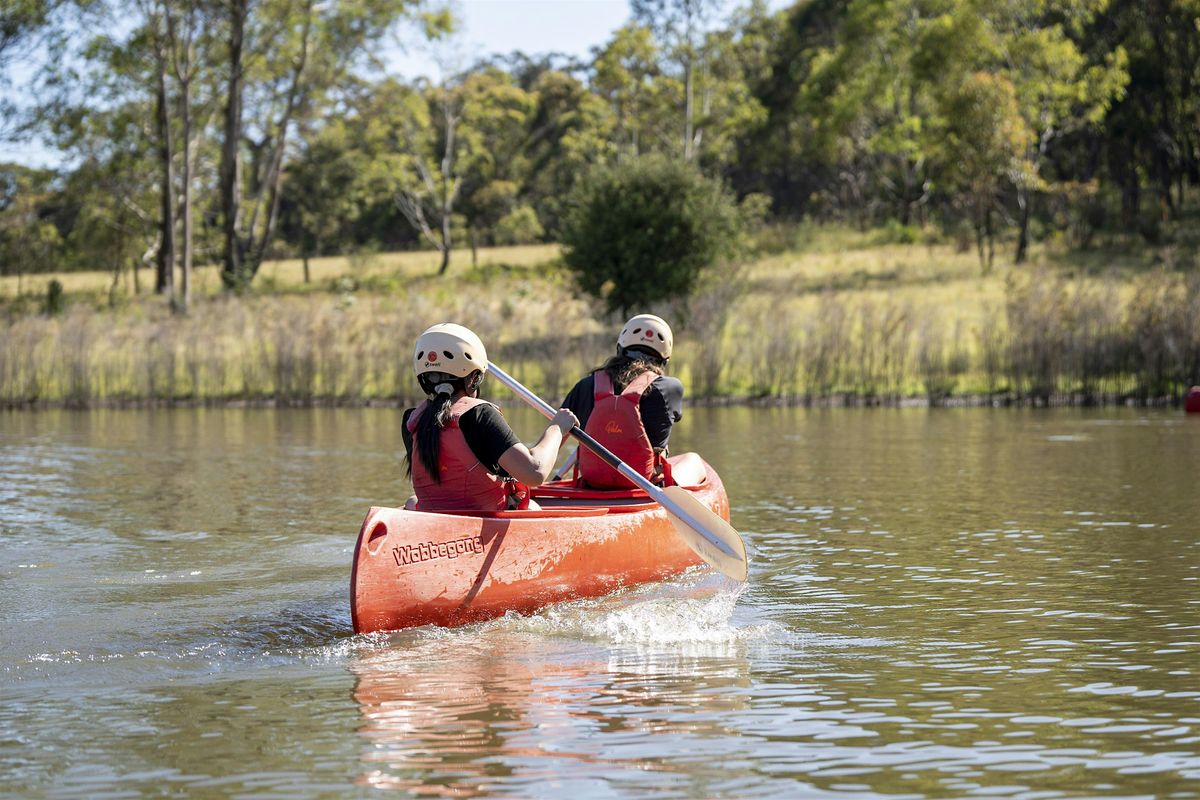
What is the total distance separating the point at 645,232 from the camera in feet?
105

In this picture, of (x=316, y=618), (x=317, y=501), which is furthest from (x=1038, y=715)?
(x=317, y=501)

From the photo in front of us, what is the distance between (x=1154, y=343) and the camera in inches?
930

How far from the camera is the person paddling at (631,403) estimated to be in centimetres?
938

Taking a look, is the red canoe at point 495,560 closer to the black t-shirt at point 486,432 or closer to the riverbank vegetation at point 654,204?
the black t-shirt at point 486,432

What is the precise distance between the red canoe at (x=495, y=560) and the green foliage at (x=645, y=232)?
2278cm

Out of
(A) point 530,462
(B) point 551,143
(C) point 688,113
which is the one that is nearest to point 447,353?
(A) point 530,462

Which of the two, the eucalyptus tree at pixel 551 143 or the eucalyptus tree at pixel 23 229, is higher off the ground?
the eucalyptus tree at pixel 551 143

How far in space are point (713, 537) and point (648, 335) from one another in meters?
1.48

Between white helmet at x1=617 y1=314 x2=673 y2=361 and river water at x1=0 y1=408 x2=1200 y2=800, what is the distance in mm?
1408

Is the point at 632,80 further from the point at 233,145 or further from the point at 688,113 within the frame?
the point at 233,145

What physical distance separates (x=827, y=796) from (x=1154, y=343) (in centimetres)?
2052

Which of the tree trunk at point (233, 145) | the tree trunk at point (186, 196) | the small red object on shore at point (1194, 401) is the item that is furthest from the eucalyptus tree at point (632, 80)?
the small red object on shore at point (1194, 401)

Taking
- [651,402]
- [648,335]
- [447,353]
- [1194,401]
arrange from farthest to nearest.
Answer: [1194,401]
[651,402]
[648,335]
[447,353]

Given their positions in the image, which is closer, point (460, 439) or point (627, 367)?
point (460, 439)
